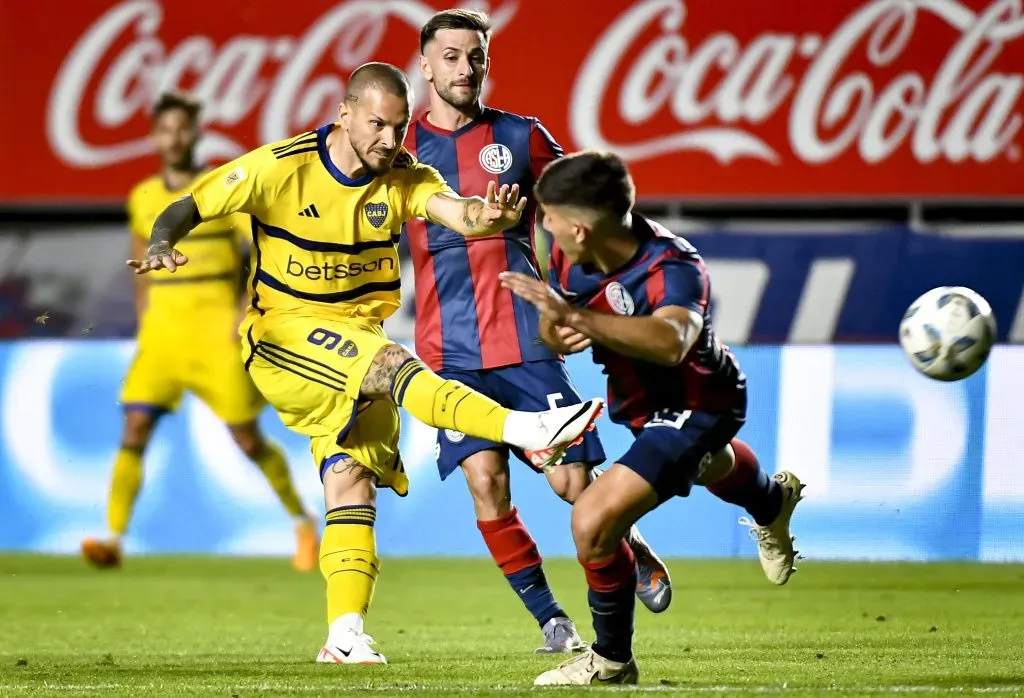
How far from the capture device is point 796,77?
12.4m

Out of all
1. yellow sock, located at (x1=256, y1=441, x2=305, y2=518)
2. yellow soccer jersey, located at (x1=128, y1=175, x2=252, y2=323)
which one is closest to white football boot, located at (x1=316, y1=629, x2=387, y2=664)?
yellow sock, located at (x1=256, y1=441, x2=305, y2=518)

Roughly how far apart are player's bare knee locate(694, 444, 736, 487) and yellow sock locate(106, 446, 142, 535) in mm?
4434

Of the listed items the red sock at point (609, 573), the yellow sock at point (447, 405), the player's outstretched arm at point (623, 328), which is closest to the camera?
the player's outstretched arm at point (623, 328)

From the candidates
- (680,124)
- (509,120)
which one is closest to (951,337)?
(509,120)

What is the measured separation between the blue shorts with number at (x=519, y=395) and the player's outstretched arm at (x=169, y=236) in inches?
42.0

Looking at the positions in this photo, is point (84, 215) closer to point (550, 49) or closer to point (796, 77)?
point (550, 49)

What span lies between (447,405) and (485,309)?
0.84m

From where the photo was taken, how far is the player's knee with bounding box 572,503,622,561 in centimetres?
456

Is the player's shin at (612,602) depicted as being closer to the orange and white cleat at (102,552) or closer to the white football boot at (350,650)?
the white football boot at (350,650)

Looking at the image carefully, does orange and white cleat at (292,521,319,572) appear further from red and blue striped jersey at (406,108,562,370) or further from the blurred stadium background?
red and blue striped jersey at (406,108,562,370)

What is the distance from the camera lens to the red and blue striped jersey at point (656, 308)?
4688 millimetres

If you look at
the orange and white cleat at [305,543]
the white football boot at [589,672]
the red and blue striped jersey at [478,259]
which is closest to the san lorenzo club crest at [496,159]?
the red and blue striped jersey at [478,259]

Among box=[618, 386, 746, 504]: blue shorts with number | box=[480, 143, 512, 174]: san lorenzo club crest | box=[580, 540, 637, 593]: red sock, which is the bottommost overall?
box=[580, 540, 637, 593]: red sock

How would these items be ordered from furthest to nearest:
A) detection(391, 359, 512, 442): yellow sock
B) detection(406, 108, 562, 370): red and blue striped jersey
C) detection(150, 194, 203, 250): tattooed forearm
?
detection(406, 108, 562, 370): red and blue striped jersey, detection(150, 194, 203, 250): tattooed forearm, detection(391, 359, 512, 442): yellow sock
